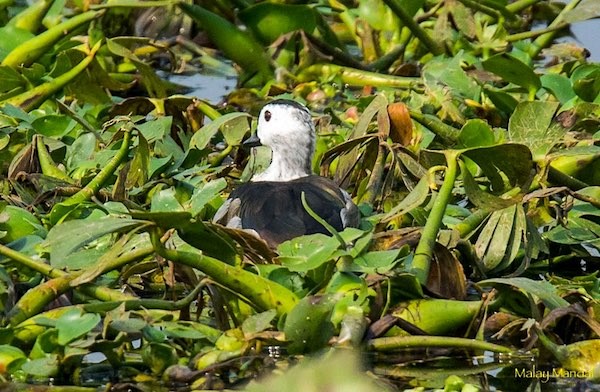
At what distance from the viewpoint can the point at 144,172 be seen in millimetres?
4867

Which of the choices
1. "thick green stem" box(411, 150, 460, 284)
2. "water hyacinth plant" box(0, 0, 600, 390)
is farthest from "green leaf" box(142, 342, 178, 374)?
"thick green stem" box(411, 150, 460, 284)

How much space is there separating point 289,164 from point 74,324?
2482mm

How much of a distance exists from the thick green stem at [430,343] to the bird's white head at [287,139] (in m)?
2.14

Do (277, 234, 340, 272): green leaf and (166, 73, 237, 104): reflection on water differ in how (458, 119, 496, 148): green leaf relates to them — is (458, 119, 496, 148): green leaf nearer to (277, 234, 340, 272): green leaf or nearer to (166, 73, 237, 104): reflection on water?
(277, 234, 340, 272): green leaf

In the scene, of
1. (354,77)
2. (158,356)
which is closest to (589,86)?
(354,77)

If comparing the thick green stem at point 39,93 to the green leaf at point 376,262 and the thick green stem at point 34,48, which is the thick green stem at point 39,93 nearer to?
the thick green stem at point 34,48

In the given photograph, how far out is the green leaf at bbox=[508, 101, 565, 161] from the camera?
4.58 m

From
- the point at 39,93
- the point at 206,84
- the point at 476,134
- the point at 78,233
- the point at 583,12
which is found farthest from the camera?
the point at 206,84

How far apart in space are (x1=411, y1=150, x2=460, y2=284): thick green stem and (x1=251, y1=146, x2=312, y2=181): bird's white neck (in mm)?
1843

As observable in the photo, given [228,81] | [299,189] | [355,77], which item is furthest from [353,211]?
[228,81]

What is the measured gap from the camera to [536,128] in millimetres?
4594

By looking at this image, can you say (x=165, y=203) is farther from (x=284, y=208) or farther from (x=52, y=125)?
(x=52, y=125)

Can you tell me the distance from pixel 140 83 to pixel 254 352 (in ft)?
11.5

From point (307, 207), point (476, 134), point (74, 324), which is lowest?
point (74, 324)
